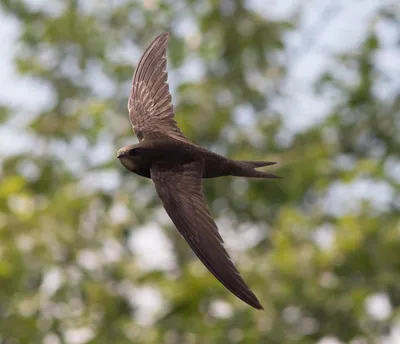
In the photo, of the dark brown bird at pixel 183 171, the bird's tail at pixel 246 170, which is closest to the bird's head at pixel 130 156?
the dark brown bird at pixel 183 171

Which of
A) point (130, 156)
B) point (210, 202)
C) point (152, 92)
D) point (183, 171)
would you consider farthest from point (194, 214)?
point (210, 202)

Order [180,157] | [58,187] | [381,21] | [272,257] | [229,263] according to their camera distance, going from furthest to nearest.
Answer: [381,21]
[58,187]
[272,257]
[180,157]
[229,263]

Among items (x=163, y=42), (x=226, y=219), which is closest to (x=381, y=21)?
(x=226, y=219)

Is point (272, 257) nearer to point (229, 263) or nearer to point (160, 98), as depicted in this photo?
point (160, 98)

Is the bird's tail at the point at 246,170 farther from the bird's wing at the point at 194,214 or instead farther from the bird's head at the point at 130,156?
the bird's head at the point at 130,156

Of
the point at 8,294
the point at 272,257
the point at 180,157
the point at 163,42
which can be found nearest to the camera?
the point at 180,157

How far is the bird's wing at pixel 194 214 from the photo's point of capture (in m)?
2.33

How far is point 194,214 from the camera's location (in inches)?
104

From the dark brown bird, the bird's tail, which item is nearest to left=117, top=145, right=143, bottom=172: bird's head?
the dark brown bird

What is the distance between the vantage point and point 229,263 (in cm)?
233

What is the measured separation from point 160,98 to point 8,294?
3.84 metres

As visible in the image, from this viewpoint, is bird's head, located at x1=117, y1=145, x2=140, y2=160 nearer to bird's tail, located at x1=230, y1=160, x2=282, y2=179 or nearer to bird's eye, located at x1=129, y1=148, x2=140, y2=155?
bird's eye, located at x1=129, y1=148, x2=140, y2=155

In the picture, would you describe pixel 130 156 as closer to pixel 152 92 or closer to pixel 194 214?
pixel 194 214

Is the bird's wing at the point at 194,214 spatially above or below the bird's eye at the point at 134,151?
below
